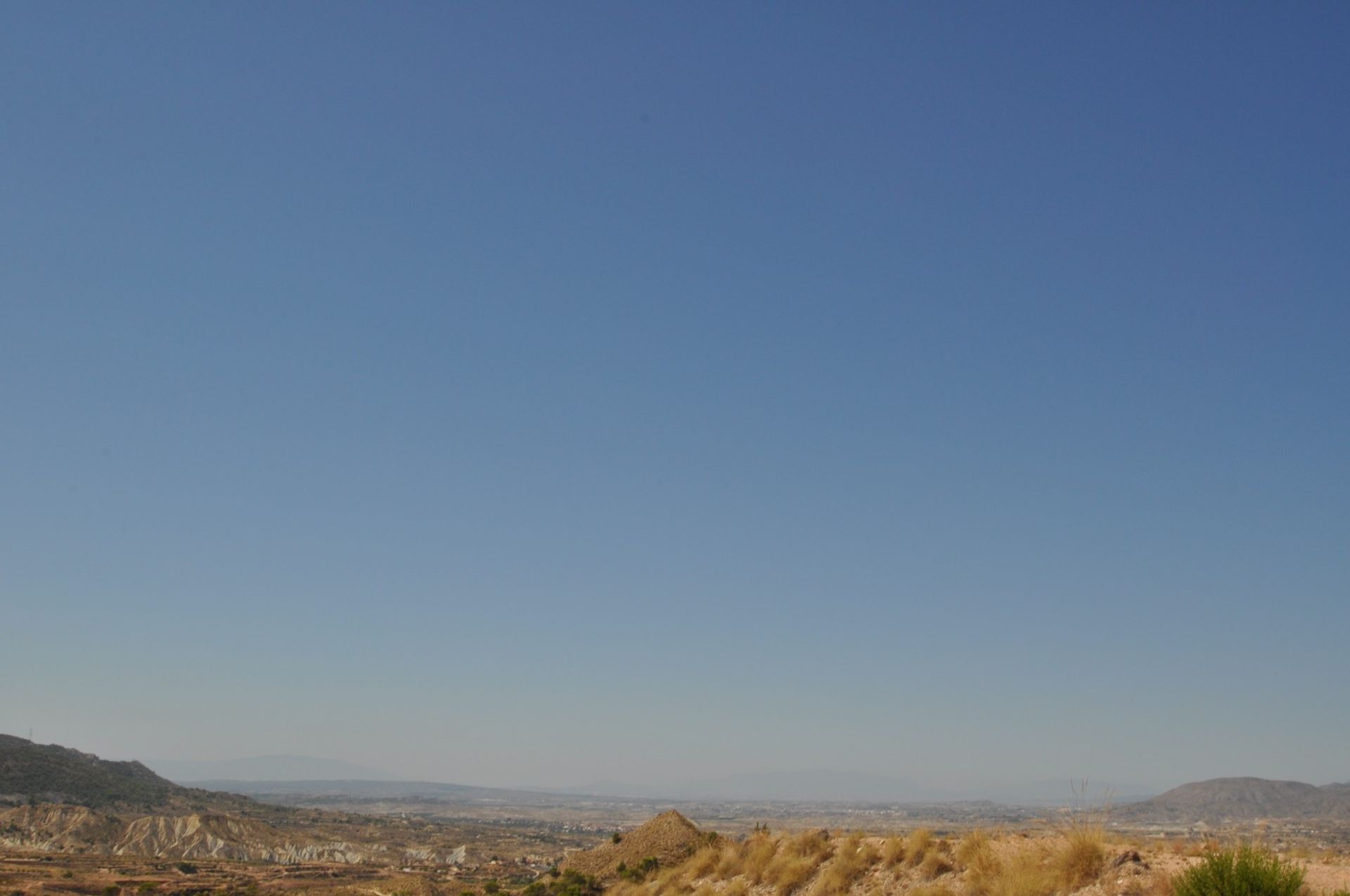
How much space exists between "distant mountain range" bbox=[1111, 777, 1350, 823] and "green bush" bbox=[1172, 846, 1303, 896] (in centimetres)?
14305

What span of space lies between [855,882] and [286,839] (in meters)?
95.7

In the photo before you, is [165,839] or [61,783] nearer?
[165,839]

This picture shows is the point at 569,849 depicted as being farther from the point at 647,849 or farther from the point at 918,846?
the point at 918,846

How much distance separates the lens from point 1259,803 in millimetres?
175125

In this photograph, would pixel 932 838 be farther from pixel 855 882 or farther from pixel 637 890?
pixel 637 890

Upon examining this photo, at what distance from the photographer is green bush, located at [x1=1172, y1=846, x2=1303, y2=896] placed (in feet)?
37.1

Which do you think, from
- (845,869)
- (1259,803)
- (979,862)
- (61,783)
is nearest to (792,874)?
(845,869)

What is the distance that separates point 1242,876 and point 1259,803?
675 ft

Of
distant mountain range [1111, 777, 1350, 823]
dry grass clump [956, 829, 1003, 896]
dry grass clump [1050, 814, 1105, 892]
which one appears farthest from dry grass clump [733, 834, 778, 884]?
distant mountain range [1111, 777, 1350, 823]

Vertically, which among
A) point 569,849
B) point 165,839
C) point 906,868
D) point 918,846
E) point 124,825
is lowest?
point 569,849

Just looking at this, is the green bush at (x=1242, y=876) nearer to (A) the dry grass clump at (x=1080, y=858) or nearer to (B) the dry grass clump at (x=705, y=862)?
(A) the dry grass clump at (x=1080, y=858)

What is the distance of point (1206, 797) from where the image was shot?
196 metres

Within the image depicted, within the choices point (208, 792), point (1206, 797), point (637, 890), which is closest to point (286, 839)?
point (208, 792)

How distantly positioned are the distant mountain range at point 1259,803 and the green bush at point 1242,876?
143 metres
